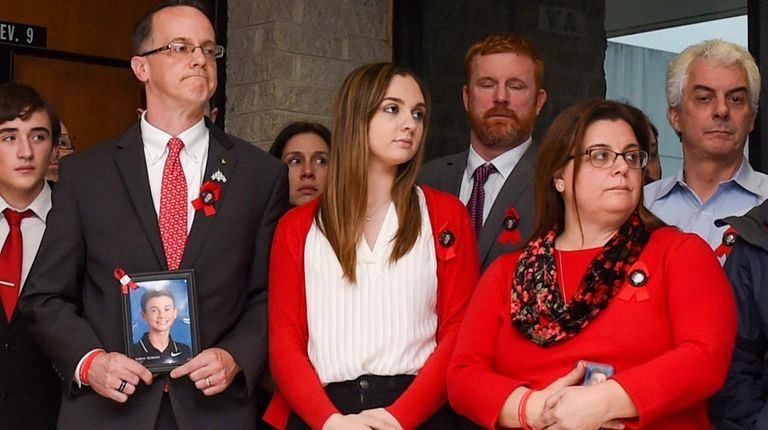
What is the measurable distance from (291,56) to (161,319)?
2.71 m

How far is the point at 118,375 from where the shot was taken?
3535mm

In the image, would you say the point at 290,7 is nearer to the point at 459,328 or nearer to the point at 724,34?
the point at 724,34

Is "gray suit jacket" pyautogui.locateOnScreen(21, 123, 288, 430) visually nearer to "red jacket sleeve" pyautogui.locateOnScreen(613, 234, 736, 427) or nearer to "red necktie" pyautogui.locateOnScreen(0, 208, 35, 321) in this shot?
"red necktie" pyautogui.locateOnScreen(0, 208, 35, 321)

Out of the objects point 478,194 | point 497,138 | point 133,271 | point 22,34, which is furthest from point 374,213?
point 22,34

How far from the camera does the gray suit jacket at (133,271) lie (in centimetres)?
367

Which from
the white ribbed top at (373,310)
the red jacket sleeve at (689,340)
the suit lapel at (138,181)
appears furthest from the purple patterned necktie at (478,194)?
the red jacket sleeve at (689,340)

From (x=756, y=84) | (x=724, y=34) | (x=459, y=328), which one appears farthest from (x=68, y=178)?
(x=724, y=34)

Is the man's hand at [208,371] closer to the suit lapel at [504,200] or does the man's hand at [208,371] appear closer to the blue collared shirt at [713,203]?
the suit lapel at [504,200]

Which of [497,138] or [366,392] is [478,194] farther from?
[366,392]

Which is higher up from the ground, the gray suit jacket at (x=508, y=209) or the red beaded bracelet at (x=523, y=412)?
the gray suit jacket at (x=508, y=209)

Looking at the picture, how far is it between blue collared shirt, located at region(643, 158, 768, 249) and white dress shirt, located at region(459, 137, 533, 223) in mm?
497

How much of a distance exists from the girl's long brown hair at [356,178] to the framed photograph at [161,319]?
1.37 ft

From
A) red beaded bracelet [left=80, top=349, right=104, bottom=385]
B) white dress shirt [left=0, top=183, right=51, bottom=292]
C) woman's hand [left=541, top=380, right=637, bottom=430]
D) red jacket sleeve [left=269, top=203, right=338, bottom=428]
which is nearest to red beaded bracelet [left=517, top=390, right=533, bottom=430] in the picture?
woman's hand [left=541, top=380, right=637, bottom=430]

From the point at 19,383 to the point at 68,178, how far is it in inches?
30.3
